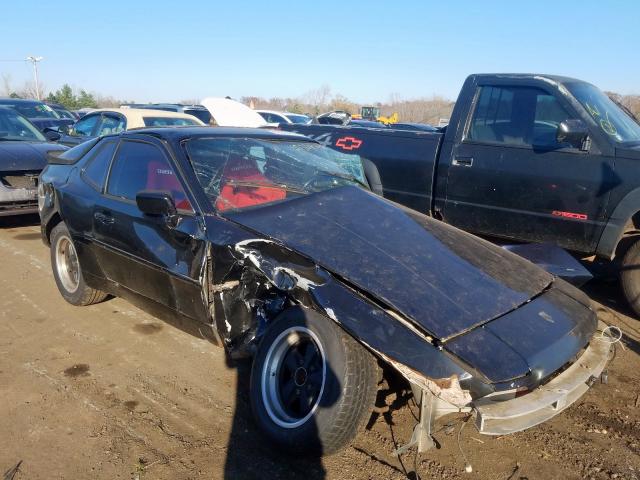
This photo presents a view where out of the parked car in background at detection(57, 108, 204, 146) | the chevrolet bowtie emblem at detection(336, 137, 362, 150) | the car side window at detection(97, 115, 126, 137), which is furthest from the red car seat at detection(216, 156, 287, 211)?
the car side window at detection(97, 115, 126, 137)

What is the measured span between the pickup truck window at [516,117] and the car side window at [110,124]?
595 centimetres

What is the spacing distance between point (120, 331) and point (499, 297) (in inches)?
113

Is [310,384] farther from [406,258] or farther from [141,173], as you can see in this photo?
[141,173]

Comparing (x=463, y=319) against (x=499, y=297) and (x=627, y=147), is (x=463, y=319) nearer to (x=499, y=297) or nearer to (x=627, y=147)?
(x=499, y=297)

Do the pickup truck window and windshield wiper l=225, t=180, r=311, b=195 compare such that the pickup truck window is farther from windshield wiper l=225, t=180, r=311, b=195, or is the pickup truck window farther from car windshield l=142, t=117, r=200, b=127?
car windshield l=142, t=117, r=200, b=127

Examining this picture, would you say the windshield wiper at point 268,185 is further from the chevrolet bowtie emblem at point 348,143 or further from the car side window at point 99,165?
the chevrolet bowtie emblem at point 348,143

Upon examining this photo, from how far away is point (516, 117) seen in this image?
499cm

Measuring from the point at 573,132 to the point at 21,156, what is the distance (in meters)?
6.73

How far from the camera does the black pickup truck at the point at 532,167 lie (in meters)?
4.45

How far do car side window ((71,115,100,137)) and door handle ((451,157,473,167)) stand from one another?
651cm

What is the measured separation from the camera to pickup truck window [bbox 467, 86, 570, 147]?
15.9 feet

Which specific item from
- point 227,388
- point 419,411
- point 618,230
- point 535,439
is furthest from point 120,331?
point 618,230

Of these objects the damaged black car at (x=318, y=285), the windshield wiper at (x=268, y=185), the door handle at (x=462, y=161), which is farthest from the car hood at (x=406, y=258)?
the door handle at (x=462, y=161)

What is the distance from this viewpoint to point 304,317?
261 cm
